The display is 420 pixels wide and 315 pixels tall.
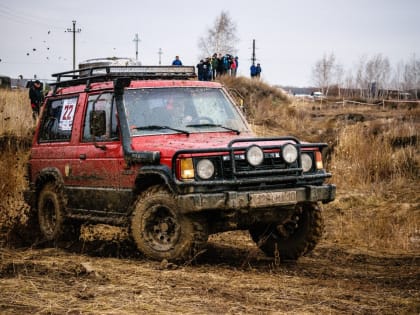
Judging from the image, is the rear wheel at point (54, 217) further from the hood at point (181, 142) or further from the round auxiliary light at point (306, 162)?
the round auxiliary light at point (306, 162)

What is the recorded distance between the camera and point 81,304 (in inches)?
201

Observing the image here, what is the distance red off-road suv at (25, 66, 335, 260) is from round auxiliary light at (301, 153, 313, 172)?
1 cm

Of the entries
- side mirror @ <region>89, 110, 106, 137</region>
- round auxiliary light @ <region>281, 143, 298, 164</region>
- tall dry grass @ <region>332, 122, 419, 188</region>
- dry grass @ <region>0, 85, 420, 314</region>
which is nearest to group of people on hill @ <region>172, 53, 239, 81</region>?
tall dry grass @ <region>332, 122, 419, 188</region>

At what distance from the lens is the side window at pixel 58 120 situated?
867cm

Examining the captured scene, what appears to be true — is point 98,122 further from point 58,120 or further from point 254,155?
point 254,155

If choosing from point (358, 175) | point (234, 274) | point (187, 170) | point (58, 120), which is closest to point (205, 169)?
point (187, 170)

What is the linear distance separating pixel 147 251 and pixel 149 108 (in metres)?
1.63

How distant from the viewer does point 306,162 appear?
7.30m

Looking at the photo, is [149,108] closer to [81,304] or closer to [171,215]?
[171,215]

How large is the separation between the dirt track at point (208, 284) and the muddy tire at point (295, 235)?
0.18 meters

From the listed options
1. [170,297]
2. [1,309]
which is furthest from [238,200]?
[1,309]

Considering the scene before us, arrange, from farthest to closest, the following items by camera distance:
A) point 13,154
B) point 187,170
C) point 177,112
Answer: point 13,154 < point 177,112 < point 187,170

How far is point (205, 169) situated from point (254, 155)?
505 mm

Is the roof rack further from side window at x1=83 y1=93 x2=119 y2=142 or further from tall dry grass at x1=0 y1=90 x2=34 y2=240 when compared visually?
tall dry grass at x1=0 y1=90 x2=34 y2=240
